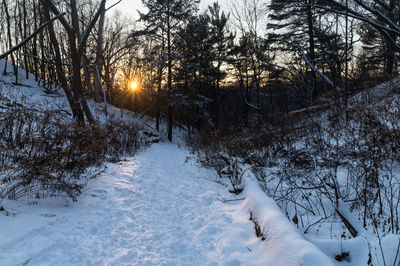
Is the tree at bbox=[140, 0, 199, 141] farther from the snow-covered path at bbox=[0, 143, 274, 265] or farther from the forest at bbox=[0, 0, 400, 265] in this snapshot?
the snow-covered path at bbox=[0, 143, 274, 265]

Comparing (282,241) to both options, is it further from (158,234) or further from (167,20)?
(167,20)

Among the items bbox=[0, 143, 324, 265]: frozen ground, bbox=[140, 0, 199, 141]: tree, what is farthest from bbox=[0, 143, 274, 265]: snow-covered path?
bbox=[140, 0, 199, 141]: tree

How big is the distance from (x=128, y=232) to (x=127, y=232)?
1 cm

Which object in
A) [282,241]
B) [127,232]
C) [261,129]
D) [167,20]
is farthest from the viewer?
[167,20]

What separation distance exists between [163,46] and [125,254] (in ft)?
49.2

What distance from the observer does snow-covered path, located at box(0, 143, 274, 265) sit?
5.67 feet

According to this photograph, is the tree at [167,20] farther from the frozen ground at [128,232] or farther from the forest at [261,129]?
the frozen ground at [128,232]

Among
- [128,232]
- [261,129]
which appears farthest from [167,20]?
[128,232]

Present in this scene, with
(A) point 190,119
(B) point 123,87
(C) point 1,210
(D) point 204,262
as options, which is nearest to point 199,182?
(D) point 204,262

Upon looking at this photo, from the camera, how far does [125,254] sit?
190cm

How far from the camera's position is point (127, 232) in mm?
2322

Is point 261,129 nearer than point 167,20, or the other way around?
point 261,129

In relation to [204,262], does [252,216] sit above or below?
above

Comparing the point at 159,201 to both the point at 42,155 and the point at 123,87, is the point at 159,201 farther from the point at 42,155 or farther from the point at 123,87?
the point at 123,87
